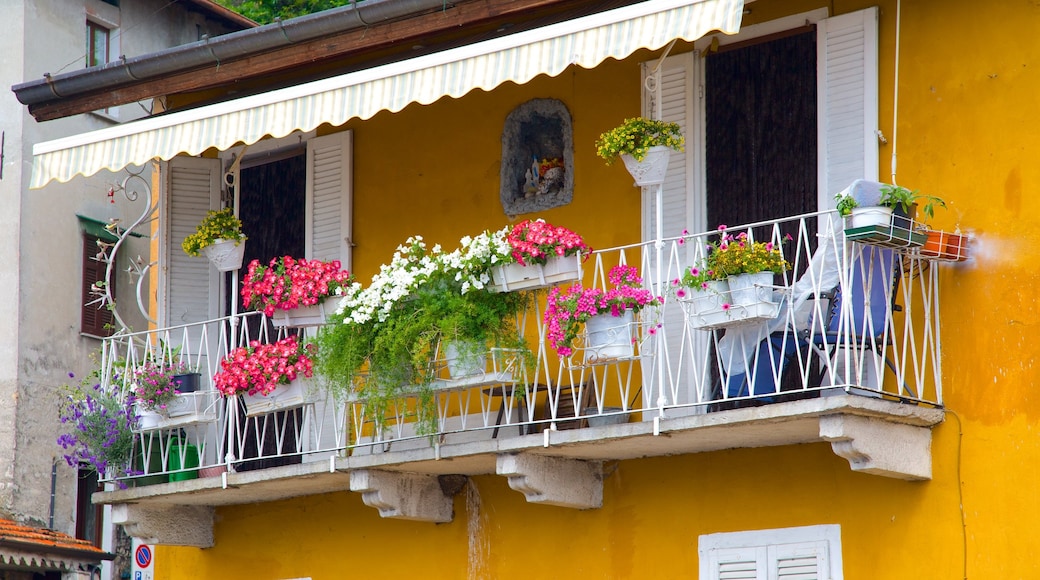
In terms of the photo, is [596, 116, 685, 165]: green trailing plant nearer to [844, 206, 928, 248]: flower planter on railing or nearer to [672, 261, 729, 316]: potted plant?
[672, 261, 729, 316]: potted plant

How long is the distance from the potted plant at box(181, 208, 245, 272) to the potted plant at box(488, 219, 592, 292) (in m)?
2.70

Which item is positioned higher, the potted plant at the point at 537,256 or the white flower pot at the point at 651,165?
the white flower pot at the point at 651,165

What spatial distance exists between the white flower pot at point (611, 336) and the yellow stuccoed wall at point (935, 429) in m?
0.98

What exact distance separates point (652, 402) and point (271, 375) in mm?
2355

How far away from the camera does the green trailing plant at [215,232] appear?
1066 cm

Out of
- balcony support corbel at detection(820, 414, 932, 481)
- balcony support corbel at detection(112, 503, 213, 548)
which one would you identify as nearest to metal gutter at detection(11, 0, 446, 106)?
balcony support corbel at detection(112, 503, 213, 548)

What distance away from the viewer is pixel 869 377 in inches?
320

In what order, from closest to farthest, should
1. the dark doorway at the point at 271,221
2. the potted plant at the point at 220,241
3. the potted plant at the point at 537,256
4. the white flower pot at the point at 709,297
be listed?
the white flower pot at the point at 709,297, the potted plant at the point at 537,256, the potted plant at the point at 220,241, the dark doorway at the point at 271,221

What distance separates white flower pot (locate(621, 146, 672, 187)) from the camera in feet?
27.9

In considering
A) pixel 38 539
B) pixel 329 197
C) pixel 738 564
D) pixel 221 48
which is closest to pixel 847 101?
pixel 738 564

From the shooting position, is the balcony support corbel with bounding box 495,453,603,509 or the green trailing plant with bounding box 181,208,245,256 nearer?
the balcony support corbel with bounding box 495,453,603,509

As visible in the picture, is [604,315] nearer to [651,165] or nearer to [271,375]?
[651,165]

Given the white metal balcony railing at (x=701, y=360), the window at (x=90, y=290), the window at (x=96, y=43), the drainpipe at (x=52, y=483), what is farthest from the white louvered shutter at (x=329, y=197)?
the window at (x=96, y=43)

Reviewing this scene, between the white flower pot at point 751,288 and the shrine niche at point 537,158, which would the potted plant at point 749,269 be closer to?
the white flower pot at point 751,288
